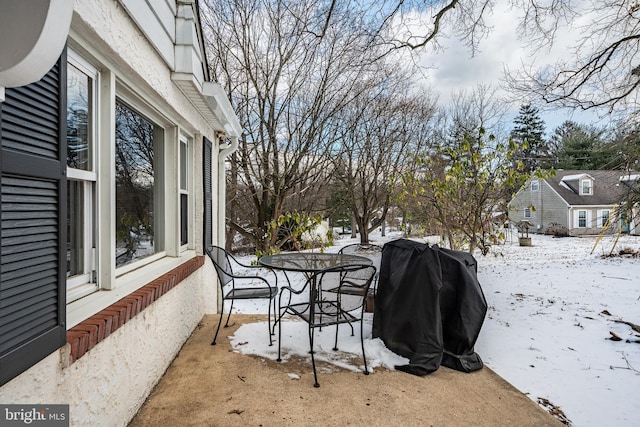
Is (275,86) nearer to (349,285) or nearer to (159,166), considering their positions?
(159,166)

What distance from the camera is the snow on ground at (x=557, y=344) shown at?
297 cm

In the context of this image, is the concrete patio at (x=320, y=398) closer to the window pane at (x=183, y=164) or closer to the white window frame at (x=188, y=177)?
the white window frame at (x=188, y=177)

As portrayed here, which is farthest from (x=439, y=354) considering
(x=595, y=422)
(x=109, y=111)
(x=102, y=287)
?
(x=109, y=111)

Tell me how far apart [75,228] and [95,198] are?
21 cm

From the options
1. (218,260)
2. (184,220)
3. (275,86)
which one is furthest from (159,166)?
(275,86)

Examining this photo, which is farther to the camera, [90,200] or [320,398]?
[320,398]

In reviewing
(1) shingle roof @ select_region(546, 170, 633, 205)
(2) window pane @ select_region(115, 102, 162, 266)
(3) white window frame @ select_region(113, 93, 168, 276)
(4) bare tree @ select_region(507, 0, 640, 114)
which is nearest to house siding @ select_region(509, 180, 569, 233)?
(1) shingle roof @ select_region(546, 170, 633, 205)

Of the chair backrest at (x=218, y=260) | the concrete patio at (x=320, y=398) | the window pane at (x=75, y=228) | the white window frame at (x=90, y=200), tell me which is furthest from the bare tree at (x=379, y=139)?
the window pane at (x=75, y=228)

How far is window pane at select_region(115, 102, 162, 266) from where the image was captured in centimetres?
225

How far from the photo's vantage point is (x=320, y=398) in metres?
2.41

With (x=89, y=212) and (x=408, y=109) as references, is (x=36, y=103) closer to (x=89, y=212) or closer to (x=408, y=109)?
(x=89, y=212)

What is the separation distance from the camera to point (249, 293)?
3502 millimetres

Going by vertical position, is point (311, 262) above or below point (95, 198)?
below

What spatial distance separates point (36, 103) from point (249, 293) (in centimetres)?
254
